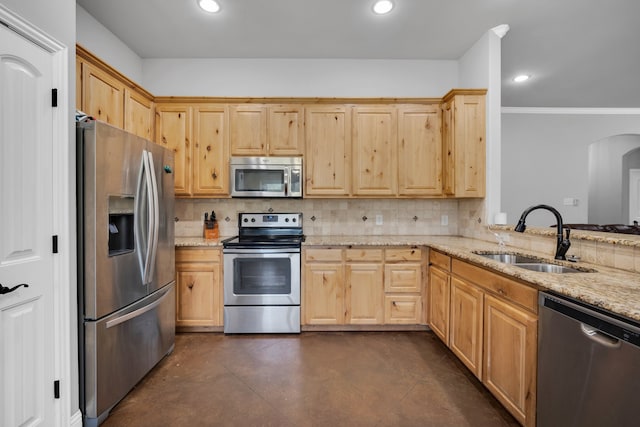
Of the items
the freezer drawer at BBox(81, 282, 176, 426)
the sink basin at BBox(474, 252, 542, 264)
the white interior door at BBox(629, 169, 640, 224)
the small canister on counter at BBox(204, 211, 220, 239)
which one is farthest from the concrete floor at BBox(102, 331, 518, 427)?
the white interior door at BBox(629, 169, 640, 224)

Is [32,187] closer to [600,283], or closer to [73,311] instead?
[73,311]

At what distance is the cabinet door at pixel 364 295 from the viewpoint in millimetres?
2990

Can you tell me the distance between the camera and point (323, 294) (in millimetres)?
2984

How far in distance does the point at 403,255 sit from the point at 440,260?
1.26 feet

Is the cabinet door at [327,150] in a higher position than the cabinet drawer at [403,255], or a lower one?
higher

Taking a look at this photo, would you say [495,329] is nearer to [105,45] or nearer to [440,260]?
[440,260]

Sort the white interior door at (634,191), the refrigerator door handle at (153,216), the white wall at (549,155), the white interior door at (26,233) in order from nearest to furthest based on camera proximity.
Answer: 1. the white interior door at (26,233)
2. the refrigerator door handle at (153,216)
3. the white wall at (549,155)
4. the white interior door at (634,191)

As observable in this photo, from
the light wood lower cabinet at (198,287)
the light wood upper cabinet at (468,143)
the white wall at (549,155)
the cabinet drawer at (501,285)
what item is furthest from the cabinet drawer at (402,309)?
the white wall at (549,155)

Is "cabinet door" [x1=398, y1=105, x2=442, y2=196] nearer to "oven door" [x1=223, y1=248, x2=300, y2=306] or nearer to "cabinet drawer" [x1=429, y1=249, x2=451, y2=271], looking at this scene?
"cabinet drawer" [x1=429, y1=249, x2=451, y2=271]

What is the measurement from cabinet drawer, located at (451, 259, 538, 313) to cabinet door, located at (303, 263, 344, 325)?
1140 mm

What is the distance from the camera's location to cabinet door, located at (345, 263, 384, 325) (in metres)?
2.99

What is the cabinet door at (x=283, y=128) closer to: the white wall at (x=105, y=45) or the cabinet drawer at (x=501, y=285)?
the white wall at (x=105, y=45)

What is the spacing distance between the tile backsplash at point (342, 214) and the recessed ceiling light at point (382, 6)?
189cm

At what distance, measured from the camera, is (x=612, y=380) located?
110 centimetres
